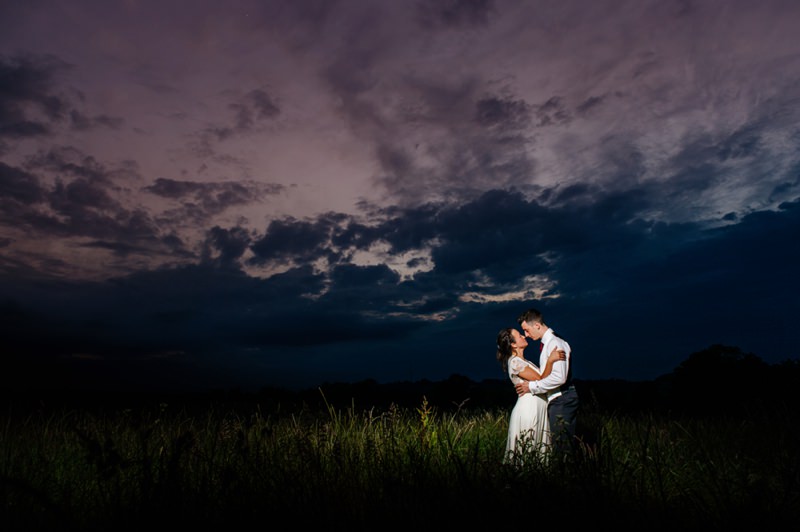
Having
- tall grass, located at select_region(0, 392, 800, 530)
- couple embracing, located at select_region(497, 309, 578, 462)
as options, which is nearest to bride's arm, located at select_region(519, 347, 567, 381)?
couple embracing, located at select_region(497, 309, 578, 462)

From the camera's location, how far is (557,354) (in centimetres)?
820

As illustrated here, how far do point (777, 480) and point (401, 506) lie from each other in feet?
14.4

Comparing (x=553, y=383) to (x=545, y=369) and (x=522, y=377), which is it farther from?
(x=522, y=377)

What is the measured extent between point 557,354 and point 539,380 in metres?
0.52

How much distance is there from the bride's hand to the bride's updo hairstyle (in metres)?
0.75

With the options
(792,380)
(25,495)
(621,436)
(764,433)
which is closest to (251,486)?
(25,495)

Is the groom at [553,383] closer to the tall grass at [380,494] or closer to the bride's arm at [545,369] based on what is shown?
the bride's arm at [545,369]

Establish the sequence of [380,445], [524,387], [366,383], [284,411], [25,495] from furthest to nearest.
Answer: [366,383]
[524,387]
[284,411]
[380,445]
[25,495]

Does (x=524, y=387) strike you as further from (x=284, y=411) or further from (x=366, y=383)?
(x=366, y=383)

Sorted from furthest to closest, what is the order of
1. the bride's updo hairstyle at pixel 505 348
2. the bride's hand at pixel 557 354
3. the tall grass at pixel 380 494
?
1. the bride's updo hairstyle at pixel 505 348
2. the bride's hand at pixel 557 354
3. the tall grass at pixel 380 494

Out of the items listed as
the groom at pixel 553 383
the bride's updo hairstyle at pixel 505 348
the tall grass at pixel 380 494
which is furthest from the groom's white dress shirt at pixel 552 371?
the tall grass at pixel 380 494

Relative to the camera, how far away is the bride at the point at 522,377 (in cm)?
827

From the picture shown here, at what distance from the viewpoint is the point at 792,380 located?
42.3ft

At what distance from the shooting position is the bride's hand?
8.17 meters
